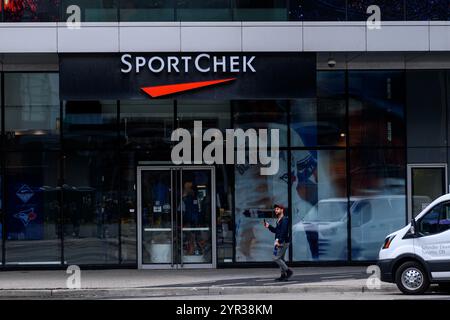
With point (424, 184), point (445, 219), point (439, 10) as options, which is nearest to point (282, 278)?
point (445, 219)

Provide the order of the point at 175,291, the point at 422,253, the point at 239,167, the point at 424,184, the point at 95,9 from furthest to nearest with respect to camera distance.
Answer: the point at 424,184, the point at 239,167, the point at 95,9, the point at 175,291, the point at 422,253

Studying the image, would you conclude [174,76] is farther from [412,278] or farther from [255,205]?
[412,278]

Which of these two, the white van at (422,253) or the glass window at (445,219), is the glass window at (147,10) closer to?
the white van at (422,253)

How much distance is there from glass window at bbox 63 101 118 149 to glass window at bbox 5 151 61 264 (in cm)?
70

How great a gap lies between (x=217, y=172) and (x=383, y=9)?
5.78m

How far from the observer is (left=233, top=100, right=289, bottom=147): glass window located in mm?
19450

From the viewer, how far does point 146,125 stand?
1931 cm

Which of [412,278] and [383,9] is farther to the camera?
[383,9]

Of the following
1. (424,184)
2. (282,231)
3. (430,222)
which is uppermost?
(424,184)

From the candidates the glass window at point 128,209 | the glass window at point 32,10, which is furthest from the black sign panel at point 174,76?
the glass window at point 128,209

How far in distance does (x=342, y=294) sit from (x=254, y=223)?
4943 millimetres

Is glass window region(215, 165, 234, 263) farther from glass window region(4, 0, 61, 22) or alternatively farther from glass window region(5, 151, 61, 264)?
glass window region(4, 0, 61, 22)

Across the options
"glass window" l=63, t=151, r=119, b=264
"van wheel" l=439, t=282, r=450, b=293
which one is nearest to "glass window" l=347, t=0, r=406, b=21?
"van wheel" l=439, t=282, r=450, b=293
